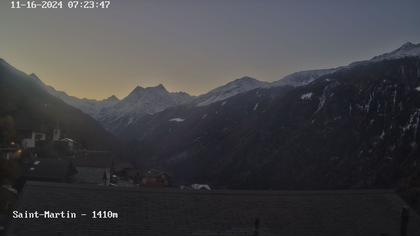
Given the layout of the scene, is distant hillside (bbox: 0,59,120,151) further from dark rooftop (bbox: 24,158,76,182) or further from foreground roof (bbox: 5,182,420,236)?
foreground roof (bbox: 5,182,420,236)

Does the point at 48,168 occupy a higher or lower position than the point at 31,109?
lower

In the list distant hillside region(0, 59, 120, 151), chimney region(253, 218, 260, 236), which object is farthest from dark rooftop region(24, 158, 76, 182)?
chimney region(253, 218, 260, 236)

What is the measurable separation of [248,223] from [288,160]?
166m

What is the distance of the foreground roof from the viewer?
864 inches

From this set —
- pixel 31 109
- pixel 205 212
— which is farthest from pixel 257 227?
pixel 31 109

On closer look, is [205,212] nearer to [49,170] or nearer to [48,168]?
[49,170]

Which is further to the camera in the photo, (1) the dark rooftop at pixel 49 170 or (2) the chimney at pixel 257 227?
(1) the dark rooftop at pixel 49 170

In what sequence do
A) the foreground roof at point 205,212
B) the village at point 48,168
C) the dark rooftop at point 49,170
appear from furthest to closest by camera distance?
the dark rooftop at point 49,170 → the village at point 48,168 → the foreground roof at point 205,212

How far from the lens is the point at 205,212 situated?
78.1 ft

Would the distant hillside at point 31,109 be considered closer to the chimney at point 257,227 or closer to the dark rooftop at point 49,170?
the dark rooftop at point 49,170

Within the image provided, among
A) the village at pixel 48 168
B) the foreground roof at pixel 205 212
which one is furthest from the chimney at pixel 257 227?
the village at pixel 48 168

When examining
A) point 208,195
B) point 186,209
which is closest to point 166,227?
point 186,209

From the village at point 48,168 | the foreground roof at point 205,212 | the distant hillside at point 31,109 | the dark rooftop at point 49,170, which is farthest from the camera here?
the distant hillside at point 31,109

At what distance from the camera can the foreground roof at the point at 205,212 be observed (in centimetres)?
2195
